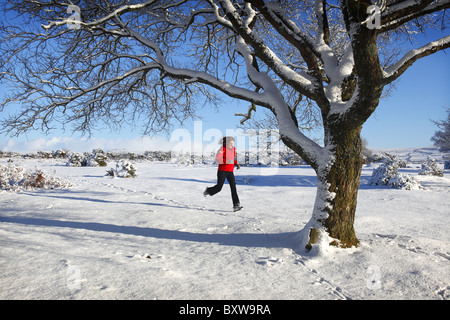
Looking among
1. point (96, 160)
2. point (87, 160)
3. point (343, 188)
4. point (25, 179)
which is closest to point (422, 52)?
point (343, 188)

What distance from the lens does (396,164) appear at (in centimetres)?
1095

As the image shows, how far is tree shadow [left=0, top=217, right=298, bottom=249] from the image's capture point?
3.92 m

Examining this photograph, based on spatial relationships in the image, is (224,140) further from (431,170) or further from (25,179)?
(431,170)

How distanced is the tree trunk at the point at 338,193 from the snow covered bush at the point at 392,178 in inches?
317

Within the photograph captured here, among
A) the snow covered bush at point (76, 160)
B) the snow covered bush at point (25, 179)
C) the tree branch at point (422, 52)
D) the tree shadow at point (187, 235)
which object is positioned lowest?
the tree shadow at point (187, 235)

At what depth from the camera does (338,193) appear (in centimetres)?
357

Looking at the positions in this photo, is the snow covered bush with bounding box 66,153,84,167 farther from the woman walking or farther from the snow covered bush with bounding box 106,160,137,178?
the woman walking

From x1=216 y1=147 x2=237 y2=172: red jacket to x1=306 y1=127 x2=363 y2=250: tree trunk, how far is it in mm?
3374

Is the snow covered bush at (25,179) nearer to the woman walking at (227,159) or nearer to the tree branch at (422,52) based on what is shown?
the woman walking at (227,159)

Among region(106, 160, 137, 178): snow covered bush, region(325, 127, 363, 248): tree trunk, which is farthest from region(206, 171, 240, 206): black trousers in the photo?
region(106, 160, 137, 178): snow covered bush

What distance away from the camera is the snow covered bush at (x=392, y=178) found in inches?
393

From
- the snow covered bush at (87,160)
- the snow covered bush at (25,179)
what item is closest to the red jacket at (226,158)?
the snow covered bush at (25,179)
